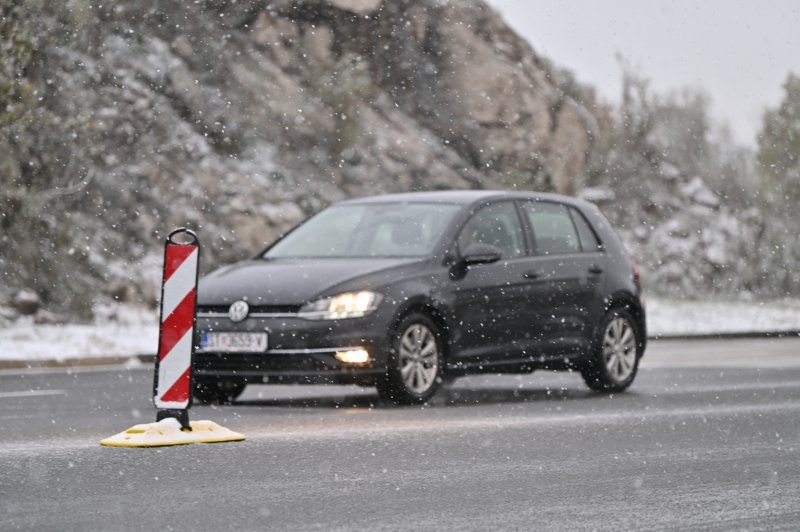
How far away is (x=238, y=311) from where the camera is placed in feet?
42.0

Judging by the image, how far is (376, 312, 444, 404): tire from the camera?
1283 centimetres

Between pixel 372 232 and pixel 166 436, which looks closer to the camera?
pixel 166 436

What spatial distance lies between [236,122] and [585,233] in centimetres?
1695

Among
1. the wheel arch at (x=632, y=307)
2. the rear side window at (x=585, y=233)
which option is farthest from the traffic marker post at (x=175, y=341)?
the rear side window at (x=585, y=233)

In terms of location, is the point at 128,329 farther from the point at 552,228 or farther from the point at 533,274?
the point at 533,274

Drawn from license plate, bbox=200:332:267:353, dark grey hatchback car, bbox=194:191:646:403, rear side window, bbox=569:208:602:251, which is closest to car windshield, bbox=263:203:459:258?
dark grey hatchback car, bbox=194:191:646:403

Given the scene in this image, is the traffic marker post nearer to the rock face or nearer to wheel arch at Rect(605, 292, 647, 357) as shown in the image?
wheel arch at Rect(605, 292, 647, 357)

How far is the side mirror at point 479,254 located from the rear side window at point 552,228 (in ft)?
2.72

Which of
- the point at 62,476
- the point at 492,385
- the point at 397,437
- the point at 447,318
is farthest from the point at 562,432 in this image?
the point at 492,385

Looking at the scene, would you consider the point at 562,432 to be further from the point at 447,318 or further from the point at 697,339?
the point at 697,339

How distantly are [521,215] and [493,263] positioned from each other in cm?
81

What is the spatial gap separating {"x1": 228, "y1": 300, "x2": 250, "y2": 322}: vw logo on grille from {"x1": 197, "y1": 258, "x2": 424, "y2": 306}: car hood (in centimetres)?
5

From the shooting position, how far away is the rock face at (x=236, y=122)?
84.0ft

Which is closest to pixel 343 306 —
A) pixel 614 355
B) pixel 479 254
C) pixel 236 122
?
pixel 479 254
